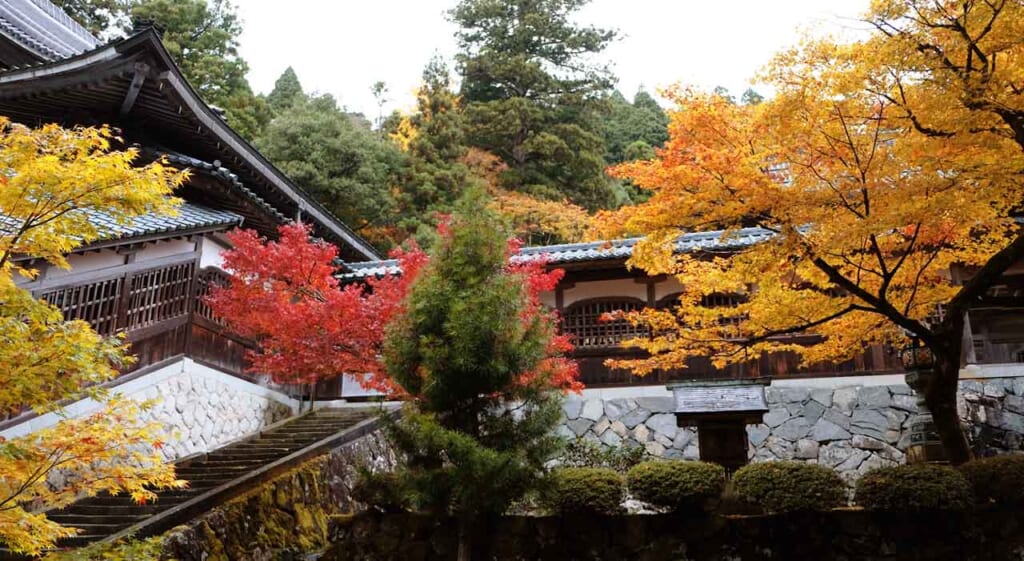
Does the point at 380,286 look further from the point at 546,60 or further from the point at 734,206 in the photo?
the point at 546,60

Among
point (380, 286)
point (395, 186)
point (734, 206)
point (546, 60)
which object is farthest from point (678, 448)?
point (546, 60)

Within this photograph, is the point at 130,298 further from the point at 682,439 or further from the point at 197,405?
the point at 682,439

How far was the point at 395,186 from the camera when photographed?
28.7 meters

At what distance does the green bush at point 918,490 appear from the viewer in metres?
7.38

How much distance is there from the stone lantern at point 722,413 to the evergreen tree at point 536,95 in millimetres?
20118

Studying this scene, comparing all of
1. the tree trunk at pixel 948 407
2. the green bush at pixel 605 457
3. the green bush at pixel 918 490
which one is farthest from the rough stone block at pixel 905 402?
the green bush at pixel 918 490

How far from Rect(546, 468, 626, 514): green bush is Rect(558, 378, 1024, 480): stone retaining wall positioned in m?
6.77

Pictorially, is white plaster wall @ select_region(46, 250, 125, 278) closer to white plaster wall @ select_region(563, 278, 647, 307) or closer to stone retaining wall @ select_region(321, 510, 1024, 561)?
stone retaining wall @ select_region(321, 510, 1024, 561)

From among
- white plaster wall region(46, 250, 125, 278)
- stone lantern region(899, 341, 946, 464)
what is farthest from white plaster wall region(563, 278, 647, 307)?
white plaster wall region(46, 250, 125, 278)

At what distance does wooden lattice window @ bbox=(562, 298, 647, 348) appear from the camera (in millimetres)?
16297

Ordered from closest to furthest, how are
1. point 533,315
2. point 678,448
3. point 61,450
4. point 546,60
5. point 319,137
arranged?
point 61,450
point 533,315
point 678,448
point 319,137
point 546,60

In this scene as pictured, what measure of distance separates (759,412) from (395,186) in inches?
865

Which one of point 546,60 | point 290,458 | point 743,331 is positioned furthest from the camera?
point 546,60

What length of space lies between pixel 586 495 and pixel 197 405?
7809mm
